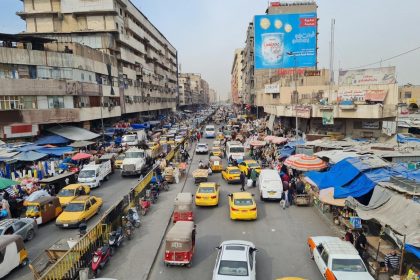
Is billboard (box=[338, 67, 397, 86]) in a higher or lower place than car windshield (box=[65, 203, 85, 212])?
higher

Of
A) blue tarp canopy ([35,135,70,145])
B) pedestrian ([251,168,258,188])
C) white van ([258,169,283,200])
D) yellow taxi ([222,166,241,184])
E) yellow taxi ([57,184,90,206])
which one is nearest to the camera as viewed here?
yellow taxi ([57,184,90,206])

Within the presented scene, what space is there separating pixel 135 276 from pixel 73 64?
109 feet

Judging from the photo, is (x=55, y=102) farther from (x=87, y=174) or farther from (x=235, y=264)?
(x=235, y=264)

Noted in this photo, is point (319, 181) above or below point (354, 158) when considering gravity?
below

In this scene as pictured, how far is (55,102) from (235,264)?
32.8 metres

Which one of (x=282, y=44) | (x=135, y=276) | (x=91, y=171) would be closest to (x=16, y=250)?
(x=135, y=276)

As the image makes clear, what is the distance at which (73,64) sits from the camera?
125 feet

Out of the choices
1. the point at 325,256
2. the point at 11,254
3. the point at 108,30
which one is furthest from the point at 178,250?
the point at 108,30

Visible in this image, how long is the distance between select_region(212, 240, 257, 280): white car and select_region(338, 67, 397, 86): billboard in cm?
2940

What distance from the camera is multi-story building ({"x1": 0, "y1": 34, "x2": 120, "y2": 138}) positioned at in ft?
104

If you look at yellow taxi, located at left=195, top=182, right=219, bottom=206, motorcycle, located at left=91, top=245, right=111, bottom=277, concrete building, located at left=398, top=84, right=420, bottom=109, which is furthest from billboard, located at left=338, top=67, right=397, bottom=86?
concrete building, located at left=398, top=84, right=420, bottom=109

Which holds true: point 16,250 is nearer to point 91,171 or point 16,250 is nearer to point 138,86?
point 91,171

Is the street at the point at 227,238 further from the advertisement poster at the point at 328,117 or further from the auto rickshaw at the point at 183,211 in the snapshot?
the advertisement poster at the point at 328,117

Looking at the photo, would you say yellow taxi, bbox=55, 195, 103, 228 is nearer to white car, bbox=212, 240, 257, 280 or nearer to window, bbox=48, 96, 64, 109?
white car, bbox=212, 240, 257, 280
